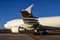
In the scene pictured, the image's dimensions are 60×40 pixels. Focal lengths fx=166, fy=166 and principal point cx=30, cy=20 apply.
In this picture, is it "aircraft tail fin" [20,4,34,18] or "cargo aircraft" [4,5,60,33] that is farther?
"cargo aircraft" [4,5,60,33]

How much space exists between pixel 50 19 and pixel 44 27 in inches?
83.2

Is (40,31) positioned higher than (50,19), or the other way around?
(50,19)

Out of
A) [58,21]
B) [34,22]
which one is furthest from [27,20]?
[58,21]

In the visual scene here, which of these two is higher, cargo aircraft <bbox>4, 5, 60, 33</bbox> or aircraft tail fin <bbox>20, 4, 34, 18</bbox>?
aircraft tail fin <bbox>20, 4, 34, 18</bbox>

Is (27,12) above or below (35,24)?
above

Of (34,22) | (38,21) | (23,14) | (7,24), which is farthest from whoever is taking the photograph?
(7,24)

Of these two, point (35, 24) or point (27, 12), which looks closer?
point (27, 12)

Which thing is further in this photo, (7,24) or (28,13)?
(7,24)

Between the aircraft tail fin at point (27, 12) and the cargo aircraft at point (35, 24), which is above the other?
the aircraft tail fin at point (27, 12)

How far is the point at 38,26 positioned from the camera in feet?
111

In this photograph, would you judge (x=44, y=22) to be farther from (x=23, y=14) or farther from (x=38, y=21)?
(x=23, y=14)

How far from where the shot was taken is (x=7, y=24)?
39031mm

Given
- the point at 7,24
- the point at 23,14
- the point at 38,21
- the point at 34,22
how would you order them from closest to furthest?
1. the point at 23,14
2. the point at 34,22
3. the point at 38,21
4. the point at 7,24

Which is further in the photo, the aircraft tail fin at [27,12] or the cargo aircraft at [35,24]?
the cargo aircraft at [35,24]
